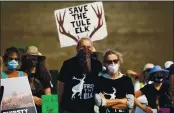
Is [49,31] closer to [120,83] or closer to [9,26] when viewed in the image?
[9,26]

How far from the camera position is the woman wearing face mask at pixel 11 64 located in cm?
646

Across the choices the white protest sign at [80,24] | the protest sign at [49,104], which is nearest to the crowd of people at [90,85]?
the protest sign at [49,104]

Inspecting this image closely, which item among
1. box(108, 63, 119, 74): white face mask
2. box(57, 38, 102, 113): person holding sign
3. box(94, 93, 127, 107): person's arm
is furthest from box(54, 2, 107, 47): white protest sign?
box(94, 93, 127, 107): person's arm

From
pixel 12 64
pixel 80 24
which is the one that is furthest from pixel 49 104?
pixel 80 24

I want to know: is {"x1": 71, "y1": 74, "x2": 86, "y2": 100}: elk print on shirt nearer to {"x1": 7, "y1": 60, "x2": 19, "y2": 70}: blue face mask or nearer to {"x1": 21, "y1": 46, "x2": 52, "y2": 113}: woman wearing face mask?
{"x1": 21, "y1": 46, "x2": 52, "y2": 113}: woman wearing face mask

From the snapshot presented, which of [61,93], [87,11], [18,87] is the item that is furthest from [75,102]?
[87,11]

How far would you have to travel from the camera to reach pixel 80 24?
857cm

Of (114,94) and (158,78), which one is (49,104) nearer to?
(114,94)

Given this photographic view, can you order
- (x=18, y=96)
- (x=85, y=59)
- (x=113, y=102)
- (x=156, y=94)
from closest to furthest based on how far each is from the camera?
(x=113, y=102) → (x=18, y=96) → (x=85, y=59) → (x=156, y=94)

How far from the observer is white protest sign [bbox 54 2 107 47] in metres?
8.48

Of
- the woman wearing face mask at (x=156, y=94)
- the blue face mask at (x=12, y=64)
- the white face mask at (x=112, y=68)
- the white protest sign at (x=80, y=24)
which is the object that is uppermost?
the white protest sign at (x=80, y=24)

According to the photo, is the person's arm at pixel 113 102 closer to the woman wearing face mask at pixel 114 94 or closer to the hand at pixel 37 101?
the woman wearing face mask at pixel 114 94

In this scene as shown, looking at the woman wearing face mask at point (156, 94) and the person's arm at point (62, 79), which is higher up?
the person's arm at point (62, 79)

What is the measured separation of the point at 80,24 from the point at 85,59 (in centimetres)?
220
